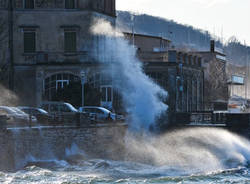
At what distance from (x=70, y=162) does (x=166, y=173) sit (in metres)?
5.42

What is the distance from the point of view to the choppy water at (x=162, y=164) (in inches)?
1337

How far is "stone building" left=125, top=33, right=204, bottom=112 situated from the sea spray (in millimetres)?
1304

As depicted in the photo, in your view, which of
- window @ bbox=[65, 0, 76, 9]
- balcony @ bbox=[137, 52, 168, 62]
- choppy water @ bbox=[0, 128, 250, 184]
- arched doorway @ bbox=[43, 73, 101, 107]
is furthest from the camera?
balcony @ bbox=[137, 52, 168, 62]

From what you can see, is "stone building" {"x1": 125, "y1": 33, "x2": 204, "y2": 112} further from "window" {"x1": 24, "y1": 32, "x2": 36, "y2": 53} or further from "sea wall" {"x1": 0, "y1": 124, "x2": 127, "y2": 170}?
"sea wall" {"x1": 0, "y1": 124, "x2": 127, "y2": 170}

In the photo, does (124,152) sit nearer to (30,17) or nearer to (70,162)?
(70,162)

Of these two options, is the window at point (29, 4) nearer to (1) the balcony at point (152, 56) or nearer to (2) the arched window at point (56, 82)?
(2) the arched window at point (56, 82)

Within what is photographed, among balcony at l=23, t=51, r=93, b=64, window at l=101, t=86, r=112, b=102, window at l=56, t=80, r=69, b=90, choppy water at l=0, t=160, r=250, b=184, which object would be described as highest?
balcony at l=23, t=51, r=93, b=64

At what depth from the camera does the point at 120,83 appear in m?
58.0

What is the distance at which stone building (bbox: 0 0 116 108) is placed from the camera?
58.2 meters

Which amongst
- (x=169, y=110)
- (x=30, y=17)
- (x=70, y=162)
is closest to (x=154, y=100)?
(x=169, y=110)

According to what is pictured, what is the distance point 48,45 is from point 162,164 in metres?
21.4

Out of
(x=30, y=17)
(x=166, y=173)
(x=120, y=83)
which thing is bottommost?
(x=166, y=173)

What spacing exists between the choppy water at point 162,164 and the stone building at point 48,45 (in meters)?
10.5

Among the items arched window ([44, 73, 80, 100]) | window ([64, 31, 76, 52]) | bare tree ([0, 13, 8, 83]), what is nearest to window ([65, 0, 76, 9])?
window ([64, 31, 76, 52])
